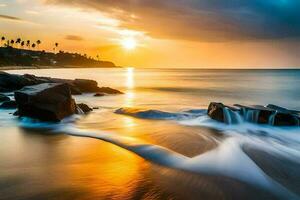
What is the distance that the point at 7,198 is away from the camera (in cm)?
614

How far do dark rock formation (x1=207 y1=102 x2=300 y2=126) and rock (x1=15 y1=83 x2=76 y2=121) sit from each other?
746 centimetres

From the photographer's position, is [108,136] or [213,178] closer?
[213,178]

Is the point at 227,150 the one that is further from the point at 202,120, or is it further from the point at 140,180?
the point at 202,120

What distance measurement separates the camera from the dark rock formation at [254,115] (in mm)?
15260

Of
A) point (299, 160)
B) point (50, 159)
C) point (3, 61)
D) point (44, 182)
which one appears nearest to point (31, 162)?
point (50, 159)

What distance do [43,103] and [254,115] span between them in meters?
9.94

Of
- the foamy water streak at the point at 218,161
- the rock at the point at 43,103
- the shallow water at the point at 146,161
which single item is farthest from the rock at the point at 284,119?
the rock at the point at 43,103

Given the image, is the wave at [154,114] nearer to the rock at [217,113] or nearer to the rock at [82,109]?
the rock at [217,113]

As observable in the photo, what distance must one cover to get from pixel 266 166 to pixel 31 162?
615 centimetres

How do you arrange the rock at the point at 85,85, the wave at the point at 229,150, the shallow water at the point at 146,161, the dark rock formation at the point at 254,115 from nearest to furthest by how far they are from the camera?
the shallow water at the point at 146,161
the wave at the point at 229,150
the dark rock formation at the point at 254,115
the rock at the point at 85,85

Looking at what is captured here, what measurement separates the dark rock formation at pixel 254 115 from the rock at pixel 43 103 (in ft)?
24.5

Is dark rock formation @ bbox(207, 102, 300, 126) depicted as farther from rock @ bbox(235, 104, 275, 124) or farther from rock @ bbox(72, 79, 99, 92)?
rock @ bbox(72, 79, 99, 92)

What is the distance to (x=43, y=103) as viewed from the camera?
48.7 feet

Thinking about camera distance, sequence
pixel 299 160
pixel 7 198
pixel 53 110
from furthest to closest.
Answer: pixel 53 110
pixel 299 160
pixel 7 198
